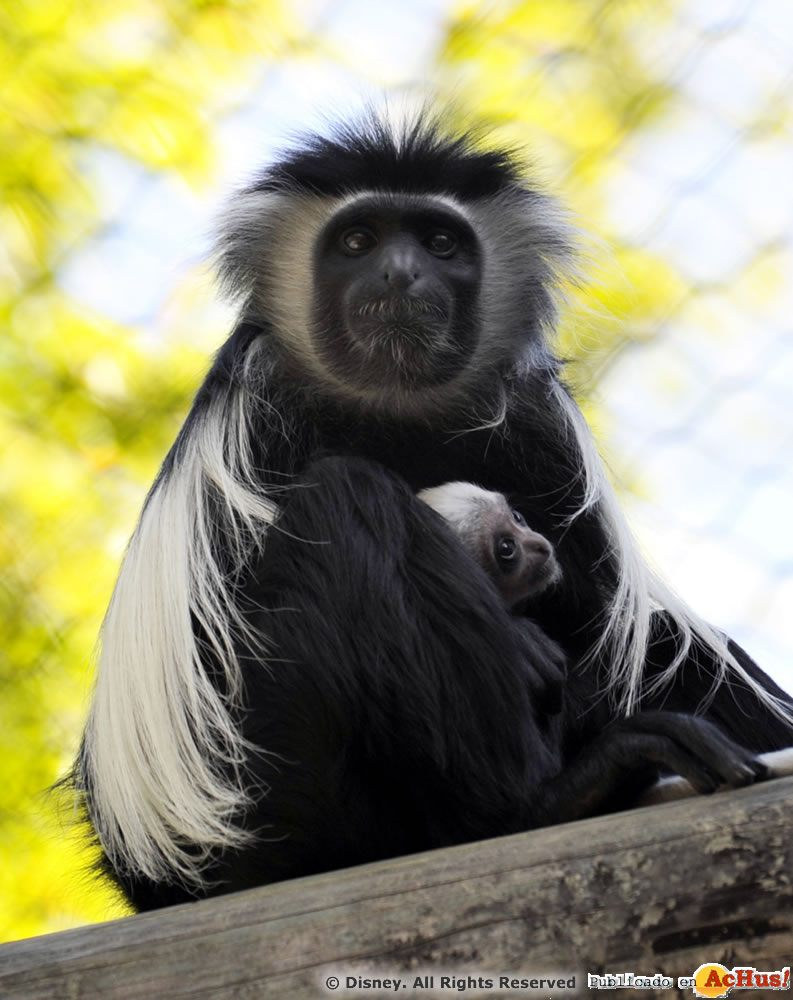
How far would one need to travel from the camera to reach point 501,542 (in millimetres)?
1241

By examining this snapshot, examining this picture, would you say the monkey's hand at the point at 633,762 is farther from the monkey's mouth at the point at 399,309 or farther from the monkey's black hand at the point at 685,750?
the monkey's mouth at the point at 399,309

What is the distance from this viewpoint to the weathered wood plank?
756 millimetres

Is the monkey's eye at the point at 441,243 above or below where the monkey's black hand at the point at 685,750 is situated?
above

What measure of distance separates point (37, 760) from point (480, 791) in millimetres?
1478

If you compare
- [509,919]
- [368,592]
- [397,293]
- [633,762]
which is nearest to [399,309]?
[397,293]

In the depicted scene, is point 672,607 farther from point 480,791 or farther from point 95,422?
point 95,422

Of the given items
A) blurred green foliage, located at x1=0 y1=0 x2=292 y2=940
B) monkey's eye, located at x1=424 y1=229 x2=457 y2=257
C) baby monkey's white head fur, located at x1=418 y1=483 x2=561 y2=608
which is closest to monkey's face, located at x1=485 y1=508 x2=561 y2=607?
baby monkey's white head fur, located at x1=418 y1=483 x2=561 y2=608

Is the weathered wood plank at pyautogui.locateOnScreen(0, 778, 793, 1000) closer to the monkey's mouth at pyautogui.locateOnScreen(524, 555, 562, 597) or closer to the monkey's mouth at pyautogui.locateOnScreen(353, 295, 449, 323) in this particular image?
the monkey's mouth at pyautogui.locateOnScreen(524, 555, 562, 597)

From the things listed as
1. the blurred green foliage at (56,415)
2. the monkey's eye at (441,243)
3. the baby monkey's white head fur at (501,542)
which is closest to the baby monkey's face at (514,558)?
the baby monkey's white head fur at (501,542)

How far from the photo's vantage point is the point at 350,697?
0.99 meters

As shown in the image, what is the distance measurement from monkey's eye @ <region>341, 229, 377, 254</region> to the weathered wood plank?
774mm

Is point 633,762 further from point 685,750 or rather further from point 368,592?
point 368,592

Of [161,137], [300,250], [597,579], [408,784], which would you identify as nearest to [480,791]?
[408,784]

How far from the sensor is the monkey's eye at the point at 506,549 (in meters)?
1.24
